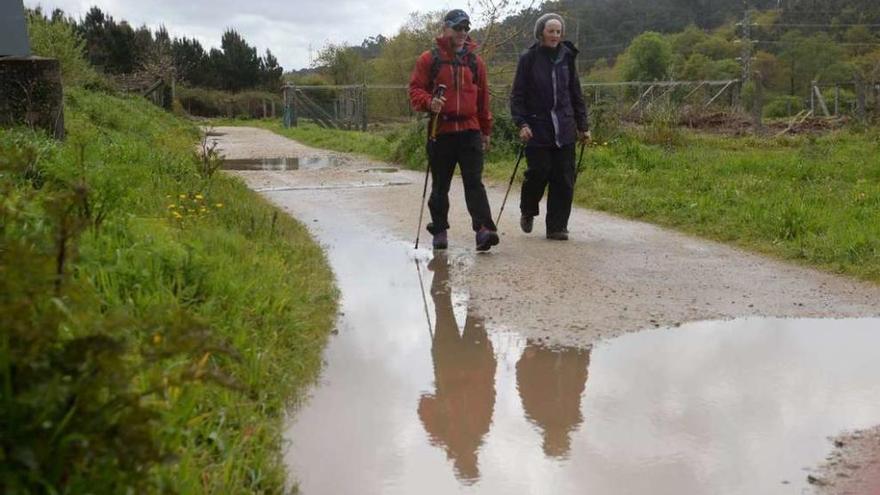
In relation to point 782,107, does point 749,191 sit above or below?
below

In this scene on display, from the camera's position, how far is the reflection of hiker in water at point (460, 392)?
11.9 feet

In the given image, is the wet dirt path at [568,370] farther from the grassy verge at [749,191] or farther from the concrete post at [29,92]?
the concrete post at [29,92]

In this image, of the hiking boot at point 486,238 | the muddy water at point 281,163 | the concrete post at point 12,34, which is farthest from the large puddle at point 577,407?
the muddy water at point 281,163

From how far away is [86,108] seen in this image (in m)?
15.8

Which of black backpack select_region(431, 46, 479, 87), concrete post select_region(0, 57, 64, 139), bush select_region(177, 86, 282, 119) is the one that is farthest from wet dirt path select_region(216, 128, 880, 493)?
bush select_region(177, 86, 282, 119)

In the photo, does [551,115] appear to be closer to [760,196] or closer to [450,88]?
[450,88]

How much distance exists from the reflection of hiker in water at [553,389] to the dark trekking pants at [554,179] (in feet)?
11.3

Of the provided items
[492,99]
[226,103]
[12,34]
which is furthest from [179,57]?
[12,34]

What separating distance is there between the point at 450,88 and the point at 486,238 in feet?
4.21

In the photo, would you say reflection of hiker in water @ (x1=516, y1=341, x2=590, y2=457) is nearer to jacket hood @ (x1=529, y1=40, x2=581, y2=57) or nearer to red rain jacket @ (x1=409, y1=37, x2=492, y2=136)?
red rain jacket @ (x1=409, y1=37, x2=492, y2=136)

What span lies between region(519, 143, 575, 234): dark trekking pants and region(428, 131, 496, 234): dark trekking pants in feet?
2.64

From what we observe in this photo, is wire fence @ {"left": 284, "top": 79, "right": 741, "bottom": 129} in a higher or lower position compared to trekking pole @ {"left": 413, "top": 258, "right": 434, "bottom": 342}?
higher

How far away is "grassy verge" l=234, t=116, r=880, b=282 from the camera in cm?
737

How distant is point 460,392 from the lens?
166 inches
